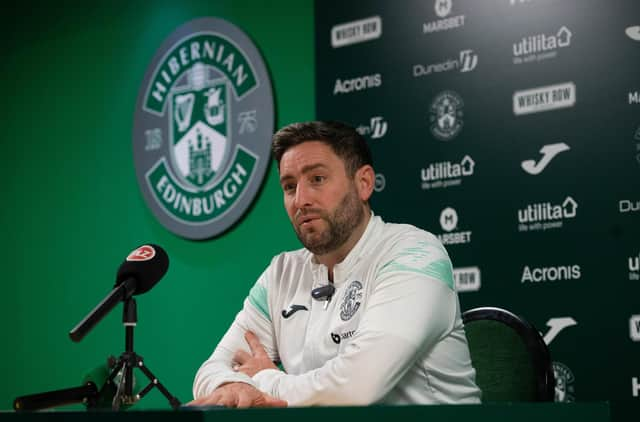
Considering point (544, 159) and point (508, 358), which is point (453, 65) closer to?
point (544, 159)

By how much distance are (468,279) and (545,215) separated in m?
0.41

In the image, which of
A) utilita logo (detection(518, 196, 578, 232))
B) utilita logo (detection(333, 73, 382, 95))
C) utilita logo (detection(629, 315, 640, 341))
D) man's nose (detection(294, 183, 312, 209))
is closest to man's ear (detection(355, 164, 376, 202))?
man's nose (detection(294, 183, 312, 209))

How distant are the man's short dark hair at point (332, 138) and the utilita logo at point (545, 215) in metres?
1.11

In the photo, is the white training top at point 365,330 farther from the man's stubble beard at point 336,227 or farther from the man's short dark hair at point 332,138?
the man's short dark hair at point 332,138

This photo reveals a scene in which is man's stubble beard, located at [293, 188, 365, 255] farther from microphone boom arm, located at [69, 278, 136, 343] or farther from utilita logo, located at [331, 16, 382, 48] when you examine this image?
utilita logo, located at [331, 16, 382, 48]

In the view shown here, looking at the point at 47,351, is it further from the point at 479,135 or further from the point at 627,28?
the point at 627,28

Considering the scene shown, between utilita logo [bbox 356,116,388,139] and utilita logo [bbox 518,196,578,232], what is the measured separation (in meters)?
0.76

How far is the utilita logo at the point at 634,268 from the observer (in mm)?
3314

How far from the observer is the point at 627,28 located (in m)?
3.41

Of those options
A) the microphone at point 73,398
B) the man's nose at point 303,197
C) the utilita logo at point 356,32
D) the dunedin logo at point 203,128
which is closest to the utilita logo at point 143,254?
the microphone at point 73,398

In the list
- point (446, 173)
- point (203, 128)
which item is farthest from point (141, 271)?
point (203, 128)

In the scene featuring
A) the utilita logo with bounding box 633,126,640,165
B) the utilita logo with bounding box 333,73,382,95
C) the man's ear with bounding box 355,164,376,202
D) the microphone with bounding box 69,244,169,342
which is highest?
the utilita logo with bounding box 333,73,382,95

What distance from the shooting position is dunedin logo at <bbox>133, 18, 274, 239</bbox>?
4.67 meters

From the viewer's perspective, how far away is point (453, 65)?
390 cm
